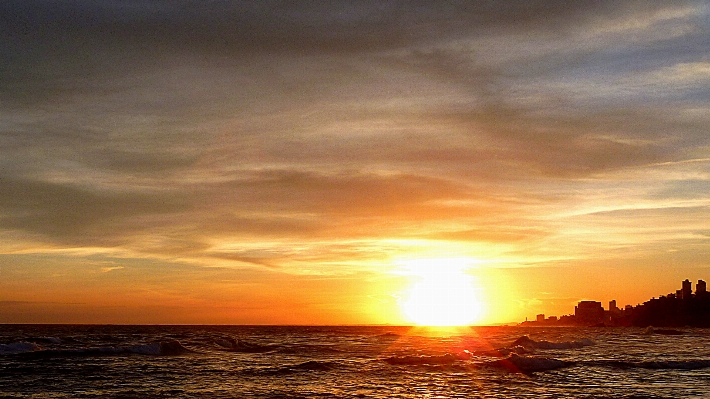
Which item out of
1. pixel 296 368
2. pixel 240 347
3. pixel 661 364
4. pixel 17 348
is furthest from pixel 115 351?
pixel 661 364

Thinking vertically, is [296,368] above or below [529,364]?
below

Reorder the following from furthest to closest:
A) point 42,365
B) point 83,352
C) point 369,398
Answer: point 83,352
point 42,365
point 369,398

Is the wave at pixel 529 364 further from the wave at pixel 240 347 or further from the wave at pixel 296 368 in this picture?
the wave at pixel 240 347

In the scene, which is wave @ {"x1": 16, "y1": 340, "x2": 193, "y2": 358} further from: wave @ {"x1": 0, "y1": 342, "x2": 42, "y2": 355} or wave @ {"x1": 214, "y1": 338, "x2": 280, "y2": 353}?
wave @ {"x1": 214, "y1": 338, "x2": 280, "y2": 353}

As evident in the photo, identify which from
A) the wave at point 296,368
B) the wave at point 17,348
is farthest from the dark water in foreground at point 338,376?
the wave at point 17,348

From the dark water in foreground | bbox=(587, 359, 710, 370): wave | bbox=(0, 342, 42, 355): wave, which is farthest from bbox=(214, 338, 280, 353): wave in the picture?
bbox=(587, 359, 710, 370): wave

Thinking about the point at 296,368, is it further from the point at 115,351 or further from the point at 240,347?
the point at 240,347

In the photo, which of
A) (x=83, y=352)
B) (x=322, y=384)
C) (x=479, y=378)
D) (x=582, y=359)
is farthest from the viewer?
(x=83, y=352)

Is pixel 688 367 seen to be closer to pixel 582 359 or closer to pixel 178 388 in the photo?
pixel 582 359

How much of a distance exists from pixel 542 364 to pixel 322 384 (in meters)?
21.6

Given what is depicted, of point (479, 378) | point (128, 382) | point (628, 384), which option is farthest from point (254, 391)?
point (628, 384)

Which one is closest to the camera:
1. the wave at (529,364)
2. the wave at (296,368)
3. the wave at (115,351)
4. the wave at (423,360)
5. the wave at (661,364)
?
the wave at (296,368)

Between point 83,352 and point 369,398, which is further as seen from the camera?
point 83,352

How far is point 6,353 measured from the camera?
205 feet
